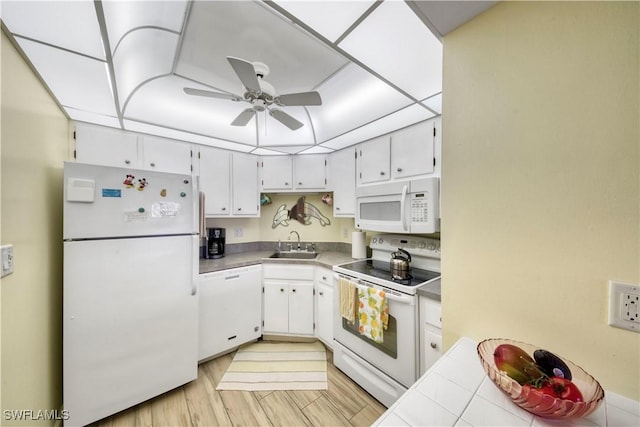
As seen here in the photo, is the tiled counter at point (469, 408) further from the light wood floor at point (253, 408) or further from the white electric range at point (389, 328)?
the light wood floor at point (253, 408)

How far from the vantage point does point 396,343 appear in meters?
1.59

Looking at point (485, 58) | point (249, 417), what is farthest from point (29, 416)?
point (485, 58)

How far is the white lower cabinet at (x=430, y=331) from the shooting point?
4.65ft

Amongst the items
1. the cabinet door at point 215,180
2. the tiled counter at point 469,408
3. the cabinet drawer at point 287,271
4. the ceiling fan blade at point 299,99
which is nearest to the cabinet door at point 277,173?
the cabinet door at point 215,180

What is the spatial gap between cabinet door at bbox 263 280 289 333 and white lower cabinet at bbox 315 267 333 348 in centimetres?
34

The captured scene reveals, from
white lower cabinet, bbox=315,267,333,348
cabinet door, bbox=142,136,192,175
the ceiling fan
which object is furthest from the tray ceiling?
white lower cabinet, bbox=315,267,333,348

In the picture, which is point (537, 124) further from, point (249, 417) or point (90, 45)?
point (249, 417)

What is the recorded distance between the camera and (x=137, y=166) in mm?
2098

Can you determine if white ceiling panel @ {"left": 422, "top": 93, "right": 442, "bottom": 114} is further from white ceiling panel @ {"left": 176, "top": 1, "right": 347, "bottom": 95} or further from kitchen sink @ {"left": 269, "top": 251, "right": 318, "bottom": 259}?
kitchen sink @ {"left": 269, "top": 251, "right": 318, "bottom": 259}

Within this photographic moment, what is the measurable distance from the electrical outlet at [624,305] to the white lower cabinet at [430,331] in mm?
798

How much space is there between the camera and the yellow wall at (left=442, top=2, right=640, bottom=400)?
0.66m

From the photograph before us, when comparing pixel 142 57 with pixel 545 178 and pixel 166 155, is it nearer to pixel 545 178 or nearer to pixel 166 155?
pixel 166 155

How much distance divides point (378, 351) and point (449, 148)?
150 centimetres

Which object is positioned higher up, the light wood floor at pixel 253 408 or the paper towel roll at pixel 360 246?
the paper towel roll at pixel 360 246
